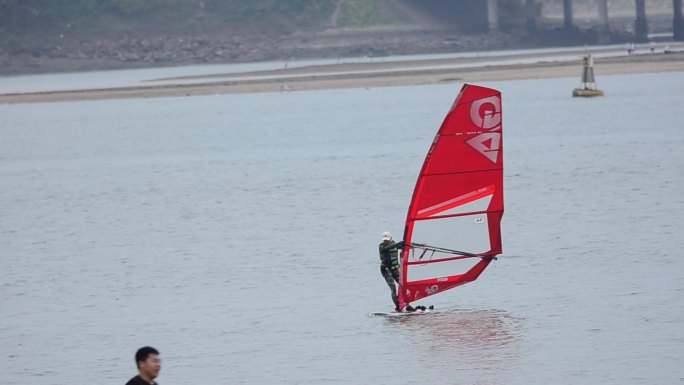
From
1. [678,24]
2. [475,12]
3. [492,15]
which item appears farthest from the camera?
[475,12]

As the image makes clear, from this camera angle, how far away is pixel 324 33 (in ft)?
380

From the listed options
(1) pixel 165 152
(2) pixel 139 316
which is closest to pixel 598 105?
(1) pixel 165 152

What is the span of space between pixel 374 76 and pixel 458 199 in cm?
6836

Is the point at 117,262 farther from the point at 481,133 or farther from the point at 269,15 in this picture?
the point at 269,15

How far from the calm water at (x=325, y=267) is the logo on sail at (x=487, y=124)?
2271mm

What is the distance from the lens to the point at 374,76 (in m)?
85.3

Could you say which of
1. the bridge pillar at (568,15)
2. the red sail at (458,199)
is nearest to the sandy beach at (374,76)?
the bridge pillar at (568,15)

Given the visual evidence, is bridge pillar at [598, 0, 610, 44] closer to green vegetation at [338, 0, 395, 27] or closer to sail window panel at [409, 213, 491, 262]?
green vegetation at [338, 0, 395, 27]

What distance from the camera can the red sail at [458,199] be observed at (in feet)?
55.7

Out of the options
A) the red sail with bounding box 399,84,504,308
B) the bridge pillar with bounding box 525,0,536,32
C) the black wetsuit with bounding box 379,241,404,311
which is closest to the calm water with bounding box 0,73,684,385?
the black wetsuit with bounding box 379,241,404,311

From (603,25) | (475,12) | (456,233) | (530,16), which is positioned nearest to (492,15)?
(530,16)

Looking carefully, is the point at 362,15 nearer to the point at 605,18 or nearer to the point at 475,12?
the point at 475,12

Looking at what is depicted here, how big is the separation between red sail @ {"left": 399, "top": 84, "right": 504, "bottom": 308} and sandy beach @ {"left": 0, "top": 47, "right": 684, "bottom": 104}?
174 feet

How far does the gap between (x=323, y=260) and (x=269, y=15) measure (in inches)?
3875
